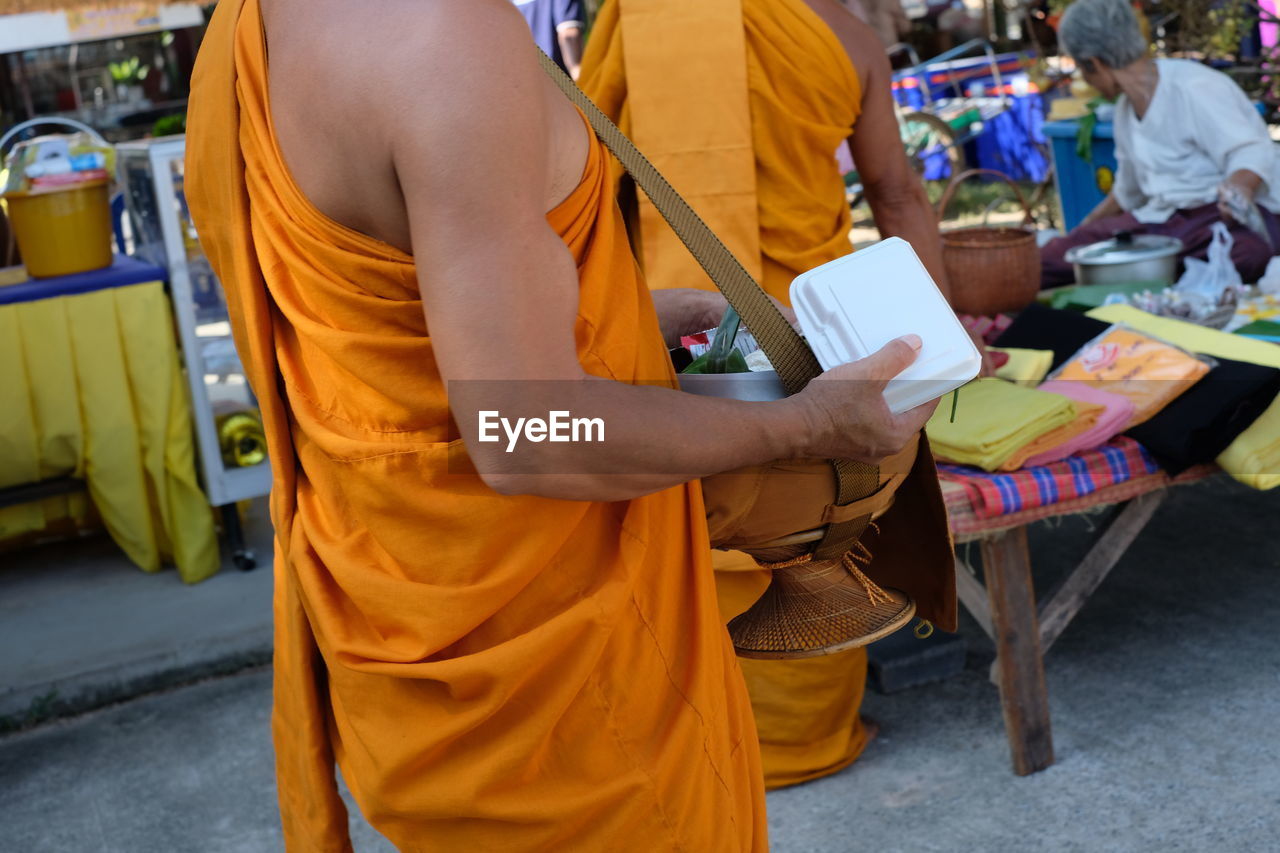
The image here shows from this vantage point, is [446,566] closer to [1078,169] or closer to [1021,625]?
[1021,625]

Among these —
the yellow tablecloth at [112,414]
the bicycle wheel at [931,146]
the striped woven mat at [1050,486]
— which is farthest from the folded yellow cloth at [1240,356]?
the bicycle wheel at [931,146]

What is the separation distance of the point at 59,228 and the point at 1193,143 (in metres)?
3.90

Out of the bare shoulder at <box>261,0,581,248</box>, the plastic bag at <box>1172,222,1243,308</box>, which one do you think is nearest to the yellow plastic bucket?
the bare shoulder at <box>261,0,581,248</box>

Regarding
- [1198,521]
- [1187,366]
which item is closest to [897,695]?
[1187,366]

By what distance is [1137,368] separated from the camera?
2908 mm

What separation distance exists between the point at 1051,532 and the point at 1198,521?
1.42ft

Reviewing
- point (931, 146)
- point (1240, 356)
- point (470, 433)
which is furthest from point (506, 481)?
point (931, 146)

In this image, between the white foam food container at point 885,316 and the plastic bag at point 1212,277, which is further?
the plastic bag at point 1212,277

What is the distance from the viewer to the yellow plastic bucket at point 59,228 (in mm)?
3988

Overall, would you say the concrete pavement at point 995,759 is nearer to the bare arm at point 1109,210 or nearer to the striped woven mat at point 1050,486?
the striped woven mat at point 1050,486

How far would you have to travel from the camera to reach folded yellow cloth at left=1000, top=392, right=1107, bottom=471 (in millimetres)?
2693

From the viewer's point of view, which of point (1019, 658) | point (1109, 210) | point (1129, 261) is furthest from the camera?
point (1109, 210)

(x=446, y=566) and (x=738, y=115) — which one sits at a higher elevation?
(x=738, y=115)

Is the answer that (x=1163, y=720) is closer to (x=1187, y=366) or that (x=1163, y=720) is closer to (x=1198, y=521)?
(x=1187, y=366)
